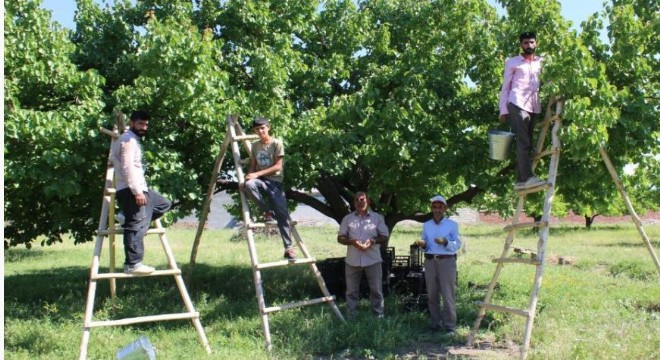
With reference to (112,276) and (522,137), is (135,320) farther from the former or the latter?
(522,137)

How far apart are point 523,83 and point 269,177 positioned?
3.19m

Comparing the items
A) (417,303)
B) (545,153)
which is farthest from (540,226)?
(417,303)

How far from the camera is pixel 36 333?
25.2 feet

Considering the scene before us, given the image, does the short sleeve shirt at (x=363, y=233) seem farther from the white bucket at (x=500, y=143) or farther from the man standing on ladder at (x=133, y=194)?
the man standing on ladder at (x=133, y=194)

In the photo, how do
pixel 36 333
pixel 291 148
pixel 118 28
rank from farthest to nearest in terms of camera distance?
pixel 118 28 < pixel 291 148 < pixel 36 333

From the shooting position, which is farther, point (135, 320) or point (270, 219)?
point (270, 219)

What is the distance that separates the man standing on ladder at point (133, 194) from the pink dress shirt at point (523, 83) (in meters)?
4.06

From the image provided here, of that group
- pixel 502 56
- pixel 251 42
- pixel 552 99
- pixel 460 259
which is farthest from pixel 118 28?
pixel 460 259

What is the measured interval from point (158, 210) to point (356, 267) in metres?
2.87

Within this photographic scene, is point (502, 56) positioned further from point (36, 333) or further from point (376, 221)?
point (36, 333)

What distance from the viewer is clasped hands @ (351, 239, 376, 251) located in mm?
8555

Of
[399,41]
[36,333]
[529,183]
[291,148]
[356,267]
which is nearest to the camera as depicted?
[529,183]

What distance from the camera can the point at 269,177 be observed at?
7.95 m

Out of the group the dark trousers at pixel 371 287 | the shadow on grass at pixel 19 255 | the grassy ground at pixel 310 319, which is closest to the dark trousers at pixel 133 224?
the grassy ground at pixel 310 319
